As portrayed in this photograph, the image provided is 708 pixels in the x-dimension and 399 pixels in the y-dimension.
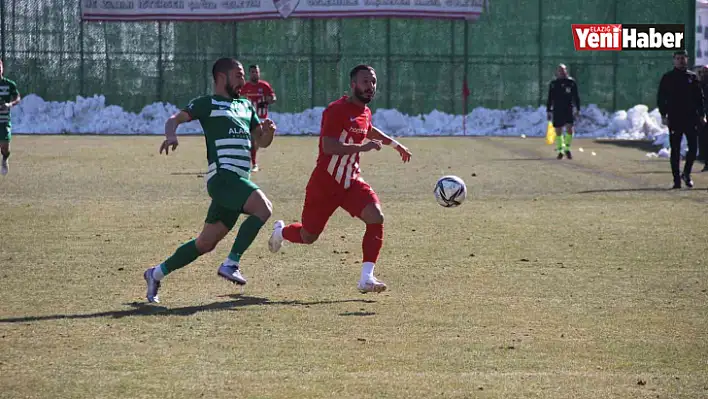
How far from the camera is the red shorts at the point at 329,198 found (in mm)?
10258

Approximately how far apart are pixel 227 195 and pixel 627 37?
134 feet

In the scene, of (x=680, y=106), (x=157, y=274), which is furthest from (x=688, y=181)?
A: (x=157, y=274)

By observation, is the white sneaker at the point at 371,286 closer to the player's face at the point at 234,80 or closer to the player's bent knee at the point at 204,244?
the player's bent knee at the point at 204,244

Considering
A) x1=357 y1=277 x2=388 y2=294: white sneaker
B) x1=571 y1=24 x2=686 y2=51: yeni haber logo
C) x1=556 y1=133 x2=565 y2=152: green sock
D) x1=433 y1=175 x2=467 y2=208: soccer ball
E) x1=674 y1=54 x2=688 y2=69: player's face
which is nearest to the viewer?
x1=357 y1=277 x2=388 y2=294: white sneaker

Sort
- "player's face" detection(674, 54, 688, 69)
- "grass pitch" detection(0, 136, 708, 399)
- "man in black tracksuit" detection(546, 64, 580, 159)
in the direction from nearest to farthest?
1. "grass pitch" detection(0, 136, 708, 399)
2. "player's face" detection(674, 54, 688, 69)
3. "man in black tracksuit" detection(546, 64, 580, 159)

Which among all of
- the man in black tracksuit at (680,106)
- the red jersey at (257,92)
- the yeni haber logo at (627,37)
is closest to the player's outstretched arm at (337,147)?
the man in black tracksuit at (680,106)

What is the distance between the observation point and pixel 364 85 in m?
10.1

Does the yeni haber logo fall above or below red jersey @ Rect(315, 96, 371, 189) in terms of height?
above

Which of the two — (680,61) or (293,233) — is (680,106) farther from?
(293,233)

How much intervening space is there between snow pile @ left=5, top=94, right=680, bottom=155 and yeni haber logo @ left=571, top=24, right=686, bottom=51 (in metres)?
2.50

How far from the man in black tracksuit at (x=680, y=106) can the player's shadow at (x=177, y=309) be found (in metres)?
12.0

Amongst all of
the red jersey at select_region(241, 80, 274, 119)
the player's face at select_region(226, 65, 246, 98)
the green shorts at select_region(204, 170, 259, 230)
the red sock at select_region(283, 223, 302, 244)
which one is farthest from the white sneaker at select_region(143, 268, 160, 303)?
the red jersey at select_region(241, 80, 274, 119)

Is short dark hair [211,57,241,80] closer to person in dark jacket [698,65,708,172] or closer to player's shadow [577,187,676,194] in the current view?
player's shadow [577,187,676,194]

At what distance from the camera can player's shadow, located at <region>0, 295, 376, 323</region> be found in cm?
889
